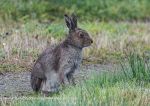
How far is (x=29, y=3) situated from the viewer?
18.4 metres

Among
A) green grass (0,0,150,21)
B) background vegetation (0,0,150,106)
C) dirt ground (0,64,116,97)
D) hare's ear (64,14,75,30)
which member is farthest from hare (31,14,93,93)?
green grass (0,0,150,21)

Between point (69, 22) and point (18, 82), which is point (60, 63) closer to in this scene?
point (69, 22)

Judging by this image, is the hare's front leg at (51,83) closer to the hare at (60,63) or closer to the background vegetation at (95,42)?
the hare at (60,63)

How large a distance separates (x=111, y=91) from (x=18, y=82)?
2.58 m

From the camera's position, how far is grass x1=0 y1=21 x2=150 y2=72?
12445mm

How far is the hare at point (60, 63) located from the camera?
34.0ft

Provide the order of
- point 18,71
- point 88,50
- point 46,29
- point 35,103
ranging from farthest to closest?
point 46,29 → point 88,50 → point 18,71 → point 35,103

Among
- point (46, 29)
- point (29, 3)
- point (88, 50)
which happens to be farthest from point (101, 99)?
point (29, 3)

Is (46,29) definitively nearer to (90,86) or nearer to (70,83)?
(70,83)

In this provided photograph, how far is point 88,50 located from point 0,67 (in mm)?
2308

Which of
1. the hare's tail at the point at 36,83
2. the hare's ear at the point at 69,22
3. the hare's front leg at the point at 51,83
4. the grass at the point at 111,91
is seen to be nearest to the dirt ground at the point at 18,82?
the hare's tail at the point at 36,83

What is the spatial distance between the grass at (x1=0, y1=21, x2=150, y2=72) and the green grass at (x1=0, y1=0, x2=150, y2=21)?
1.13m

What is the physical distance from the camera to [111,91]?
8797mm

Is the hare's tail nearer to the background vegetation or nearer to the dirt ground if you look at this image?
the dirt ground
